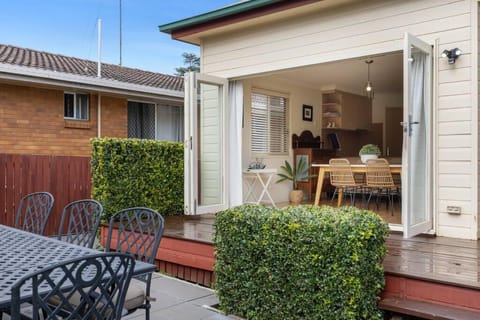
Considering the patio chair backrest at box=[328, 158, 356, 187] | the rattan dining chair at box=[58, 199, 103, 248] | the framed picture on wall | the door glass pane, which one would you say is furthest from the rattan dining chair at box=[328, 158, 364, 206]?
the rattan dining chair at box=[58, 199, 103, 248]

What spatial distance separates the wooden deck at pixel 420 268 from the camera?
2973 millimetres

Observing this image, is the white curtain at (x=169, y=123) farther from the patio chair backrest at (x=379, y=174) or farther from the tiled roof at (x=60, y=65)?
the patio chair backrest at (x=379, y=174)

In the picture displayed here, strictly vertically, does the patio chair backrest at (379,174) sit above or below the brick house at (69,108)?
below

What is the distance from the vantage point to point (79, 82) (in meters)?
8.07

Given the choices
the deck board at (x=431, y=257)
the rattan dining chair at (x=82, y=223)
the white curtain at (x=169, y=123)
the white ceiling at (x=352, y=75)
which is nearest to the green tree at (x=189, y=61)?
the white curtain at (x=169, y=123)

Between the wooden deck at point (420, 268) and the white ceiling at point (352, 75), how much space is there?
343cm

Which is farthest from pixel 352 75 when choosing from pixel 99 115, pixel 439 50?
pixel 99 115

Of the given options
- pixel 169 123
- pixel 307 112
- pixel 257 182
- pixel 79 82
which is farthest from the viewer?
pixel 169 123

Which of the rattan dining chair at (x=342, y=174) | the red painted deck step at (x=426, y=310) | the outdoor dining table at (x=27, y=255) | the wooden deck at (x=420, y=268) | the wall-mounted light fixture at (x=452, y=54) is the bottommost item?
the red painted deck step at (x=426, y=310)

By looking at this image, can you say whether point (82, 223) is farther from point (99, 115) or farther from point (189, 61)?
point (189, 61)

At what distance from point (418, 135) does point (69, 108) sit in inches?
264

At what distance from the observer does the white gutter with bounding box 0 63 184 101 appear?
7.30 metres

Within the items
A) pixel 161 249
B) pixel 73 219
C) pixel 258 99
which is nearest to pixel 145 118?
pixel 258 99

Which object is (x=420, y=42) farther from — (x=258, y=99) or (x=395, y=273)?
(x=258, y=99)
